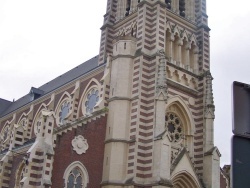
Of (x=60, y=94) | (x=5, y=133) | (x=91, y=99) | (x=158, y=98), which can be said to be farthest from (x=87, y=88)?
(x=5, y=133)

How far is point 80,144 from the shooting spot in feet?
83.3

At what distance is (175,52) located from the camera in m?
30.8

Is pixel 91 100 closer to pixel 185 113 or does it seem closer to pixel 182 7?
pixel 185 113

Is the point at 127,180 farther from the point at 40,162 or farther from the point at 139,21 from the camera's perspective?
the point at 139,21

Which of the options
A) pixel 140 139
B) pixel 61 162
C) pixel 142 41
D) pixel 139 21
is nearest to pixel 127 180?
pixel 140 139

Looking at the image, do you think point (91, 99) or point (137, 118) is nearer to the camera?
point (137, 118)

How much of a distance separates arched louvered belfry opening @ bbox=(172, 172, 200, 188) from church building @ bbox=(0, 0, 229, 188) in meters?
0.07

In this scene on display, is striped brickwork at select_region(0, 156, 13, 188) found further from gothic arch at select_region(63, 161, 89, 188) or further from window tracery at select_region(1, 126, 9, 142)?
window tracery at select_region(1, 126, 9, 142)

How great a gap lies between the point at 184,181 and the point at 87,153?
703 centimetres

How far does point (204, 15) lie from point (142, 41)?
8.50 metres

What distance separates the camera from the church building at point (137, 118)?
80.2ft

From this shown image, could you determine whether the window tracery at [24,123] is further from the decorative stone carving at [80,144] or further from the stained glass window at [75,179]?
the stained glass window at [75,179]

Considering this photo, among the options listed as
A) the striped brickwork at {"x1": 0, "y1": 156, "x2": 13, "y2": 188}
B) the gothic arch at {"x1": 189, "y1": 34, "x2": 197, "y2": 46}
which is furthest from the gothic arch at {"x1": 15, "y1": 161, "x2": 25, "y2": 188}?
the gothic arch at {"x1": 189, "y1": 34, "x2": 197, "y2": 46}

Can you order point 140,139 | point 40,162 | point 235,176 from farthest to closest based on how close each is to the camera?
point 140,139 → point 40,162 → point 235,176
